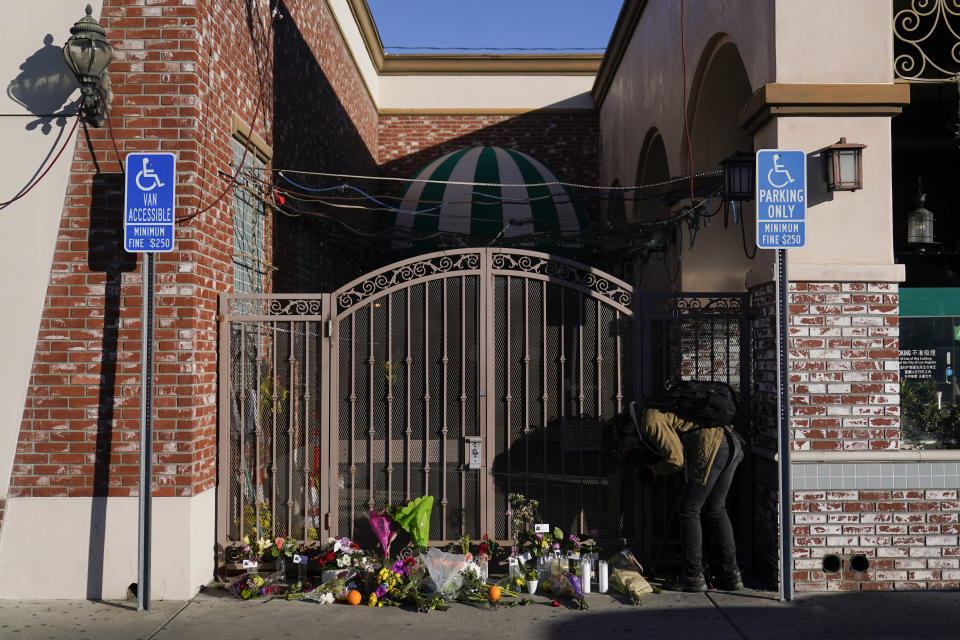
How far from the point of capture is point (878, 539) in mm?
6164

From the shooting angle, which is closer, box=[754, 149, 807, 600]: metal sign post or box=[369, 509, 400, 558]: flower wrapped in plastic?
box=[754, 149, 807, 600]: metal sign post

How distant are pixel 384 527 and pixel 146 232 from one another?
2853 millimetres

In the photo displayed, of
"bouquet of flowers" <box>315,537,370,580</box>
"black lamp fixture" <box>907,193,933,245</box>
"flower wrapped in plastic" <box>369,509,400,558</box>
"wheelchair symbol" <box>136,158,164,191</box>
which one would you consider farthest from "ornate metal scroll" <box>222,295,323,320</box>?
"black lamp fixture" <box>907,193,933,245</box>

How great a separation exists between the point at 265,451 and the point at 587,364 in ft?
9.43

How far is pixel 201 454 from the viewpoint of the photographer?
6250 mm

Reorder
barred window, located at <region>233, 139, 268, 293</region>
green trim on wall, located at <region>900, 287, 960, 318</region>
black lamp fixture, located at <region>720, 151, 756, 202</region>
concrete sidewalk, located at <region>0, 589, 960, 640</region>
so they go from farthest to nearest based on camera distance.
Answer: barred window, located at <region>233, 139, 268, 293</region> → green trim on wall, located at <region>900, 287, 960, 318</region> → black lamp fixture, located at <region>720, 151, 756, 202</region> → concrete sidewalk, located at <region>0, 589, 960, 640</region>

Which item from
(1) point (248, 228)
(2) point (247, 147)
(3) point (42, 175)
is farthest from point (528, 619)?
(3) point (42, 175)

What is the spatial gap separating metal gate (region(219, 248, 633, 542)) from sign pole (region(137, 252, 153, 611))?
40.5 inches

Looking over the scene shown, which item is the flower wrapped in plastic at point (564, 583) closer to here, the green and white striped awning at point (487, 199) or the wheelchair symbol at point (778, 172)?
the wheelchair symbol at point (778, 172)

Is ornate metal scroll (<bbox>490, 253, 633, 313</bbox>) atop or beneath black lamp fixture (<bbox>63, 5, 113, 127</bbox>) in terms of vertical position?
beneath

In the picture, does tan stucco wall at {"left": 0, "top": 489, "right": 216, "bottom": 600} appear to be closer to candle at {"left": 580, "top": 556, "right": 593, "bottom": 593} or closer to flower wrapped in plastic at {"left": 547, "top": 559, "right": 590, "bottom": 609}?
flower wrapped in plastic at {"left": 547, "top": 559, "right": 590, "bottom": 609}

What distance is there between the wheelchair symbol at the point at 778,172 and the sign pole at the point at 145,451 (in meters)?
4.39

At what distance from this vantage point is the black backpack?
20.0 ft

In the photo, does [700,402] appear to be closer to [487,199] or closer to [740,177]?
[740,177]
